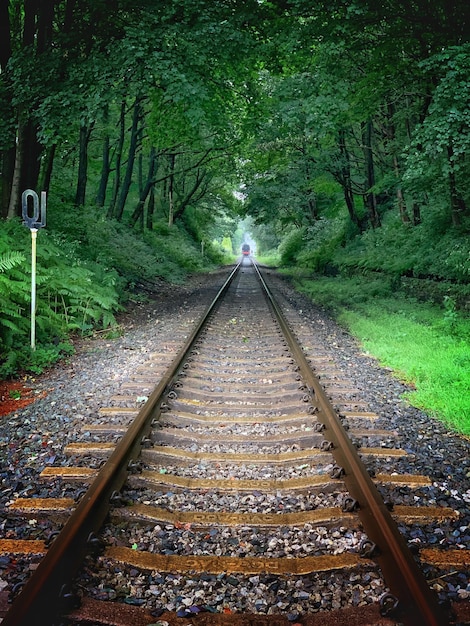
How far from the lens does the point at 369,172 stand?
2138 centimetres

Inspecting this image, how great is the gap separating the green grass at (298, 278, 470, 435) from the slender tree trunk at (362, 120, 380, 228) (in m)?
7.58

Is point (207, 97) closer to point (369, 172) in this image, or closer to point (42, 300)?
point (42, 300)

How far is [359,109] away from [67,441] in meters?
12.9

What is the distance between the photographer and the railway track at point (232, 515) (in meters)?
2.34

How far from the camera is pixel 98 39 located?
36.7 feet

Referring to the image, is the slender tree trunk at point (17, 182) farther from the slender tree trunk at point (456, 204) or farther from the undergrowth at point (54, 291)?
the slender tree trunk at point (456, 204)

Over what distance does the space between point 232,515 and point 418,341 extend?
6.39 meters

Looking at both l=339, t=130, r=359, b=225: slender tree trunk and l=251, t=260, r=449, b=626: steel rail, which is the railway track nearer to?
l=251, t=260, r=449, b=626: steel rail

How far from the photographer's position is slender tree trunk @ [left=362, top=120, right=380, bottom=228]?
20812 millimetres

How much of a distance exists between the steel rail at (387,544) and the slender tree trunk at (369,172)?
17.3 metres

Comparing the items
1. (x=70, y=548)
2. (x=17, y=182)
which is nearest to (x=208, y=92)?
(x=17, y=182)

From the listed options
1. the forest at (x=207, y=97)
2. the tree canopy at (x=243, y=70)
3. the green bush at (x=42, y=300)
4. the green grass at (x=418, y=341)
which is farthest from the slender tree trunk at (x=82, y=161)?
the green grass at (x=418, y=341)

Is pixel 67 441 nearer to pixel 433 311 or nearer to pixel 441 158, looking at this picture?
pixel 433 311

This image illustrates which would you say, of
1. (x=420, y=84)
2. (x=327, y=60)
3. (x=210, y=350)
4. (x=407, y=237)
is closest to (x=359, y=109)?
(x=420, y=84)
